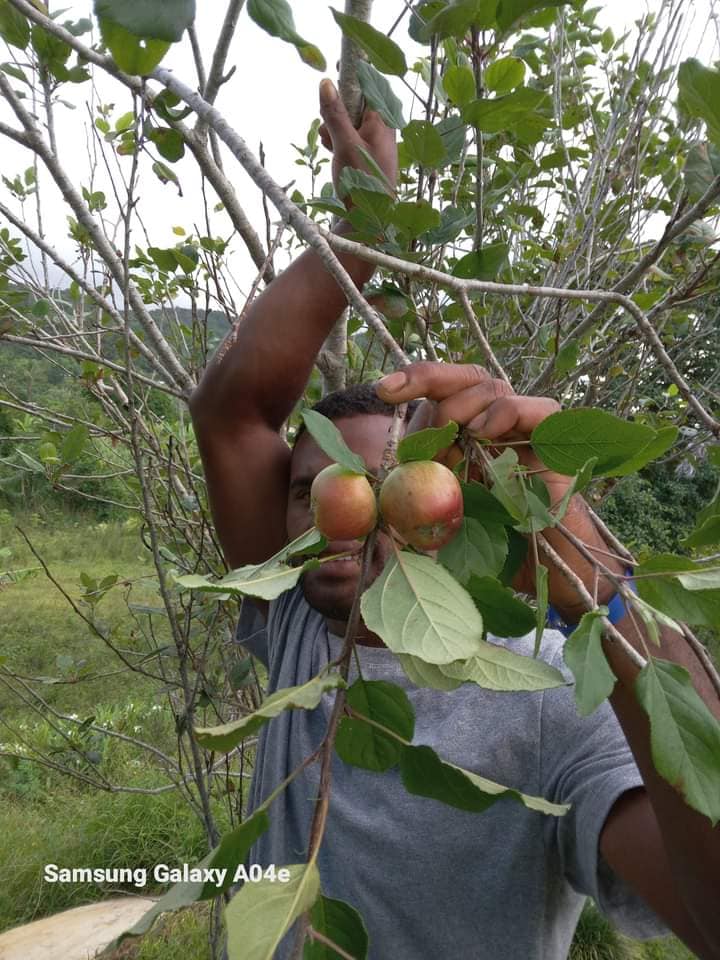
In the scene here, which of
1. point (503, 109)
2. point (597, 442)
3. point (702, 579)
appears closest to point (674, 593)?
point (702, 579)

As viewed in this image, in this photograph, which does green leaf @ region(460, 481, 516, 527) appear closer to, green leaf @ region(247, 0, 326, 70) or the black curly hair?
green leaf @ region(247, 0, 326, 70)

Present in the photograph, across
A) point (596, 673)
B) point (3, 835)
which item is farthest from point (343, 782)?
point (3, 835)

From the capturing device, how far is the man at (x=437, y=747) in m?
0.83

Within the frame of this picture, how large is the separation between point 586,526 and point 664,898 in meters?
0.56

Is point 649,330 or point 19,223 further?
point 19,223

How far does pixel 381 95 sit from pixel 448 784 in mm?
929

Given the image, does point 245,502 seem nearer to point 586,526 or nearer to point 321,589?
point 321,589

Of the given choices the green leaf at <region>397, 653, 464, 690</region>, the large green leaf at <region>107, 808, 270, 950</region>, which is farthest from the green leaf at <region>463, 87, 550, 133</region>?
the large green leaf at <region>107, 808, 270, 950</region>

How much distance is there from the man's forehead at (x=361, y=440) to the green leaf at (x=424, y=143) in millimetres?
505

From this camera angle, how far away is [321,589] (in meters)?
1.43

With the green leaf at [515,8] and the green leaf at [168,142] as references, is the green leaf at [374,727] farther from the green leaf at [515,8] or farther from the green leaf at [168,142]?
the green leaf at [168,142]

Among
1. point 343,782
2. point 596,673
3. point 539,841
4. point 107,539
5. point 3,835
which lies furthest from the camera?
point 107,539

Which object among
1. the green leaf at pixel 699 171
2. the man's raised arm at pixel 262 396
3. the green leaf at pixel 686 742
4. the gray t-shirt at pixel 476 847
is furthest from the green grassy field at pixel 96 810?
the green leaf at pixel 686 742

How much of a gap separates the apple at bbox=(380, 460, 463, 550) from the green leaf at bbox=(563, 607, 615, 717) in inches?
5.5
